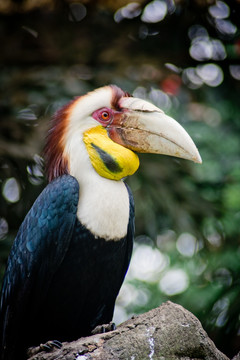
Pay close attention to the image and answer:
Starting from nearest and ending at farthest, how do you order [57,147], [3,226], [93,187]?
1. [93,187]
2. [57,147]
3. [3,226]

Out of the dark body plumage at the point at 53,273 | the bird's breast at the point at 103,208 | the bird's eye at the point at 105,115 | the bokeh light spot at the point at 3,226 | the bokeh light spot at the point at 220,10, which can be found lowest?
the bokeh light spot at the point at 3,226

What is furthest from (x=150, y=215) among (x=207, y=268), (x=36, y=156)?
(x=36, y=156)

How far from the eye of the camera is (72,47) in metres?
6.79

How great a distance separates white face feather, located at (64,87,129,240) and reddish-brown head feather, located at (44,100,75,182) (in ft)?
0.15

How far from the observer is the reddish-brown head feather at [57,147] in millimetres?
4305

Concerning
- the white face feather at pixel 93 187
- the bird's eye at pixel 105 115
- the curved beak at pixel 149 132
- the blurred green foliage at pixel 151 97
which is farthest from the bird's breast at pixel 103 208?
the blurred green foliage at pixel 151 97

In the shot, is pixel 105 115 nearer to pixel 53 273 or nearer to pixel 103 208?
pixel 103 208

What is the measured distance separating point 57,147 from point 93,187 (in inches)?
18.9

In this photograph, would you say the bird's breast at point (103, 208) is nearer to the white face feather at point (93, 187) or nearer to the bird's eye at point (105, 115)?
the white face feather at point (93, 187)

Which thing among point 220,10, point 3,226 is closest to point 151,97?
point 220,10

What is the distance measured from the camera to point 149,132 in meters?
4.21

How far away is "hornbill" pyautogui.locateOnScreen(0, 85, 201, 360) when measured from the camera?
404 cm

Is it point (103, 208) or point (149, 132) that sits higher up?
point (149, 132)

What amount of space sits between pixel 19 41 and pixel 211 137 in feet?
8.72
